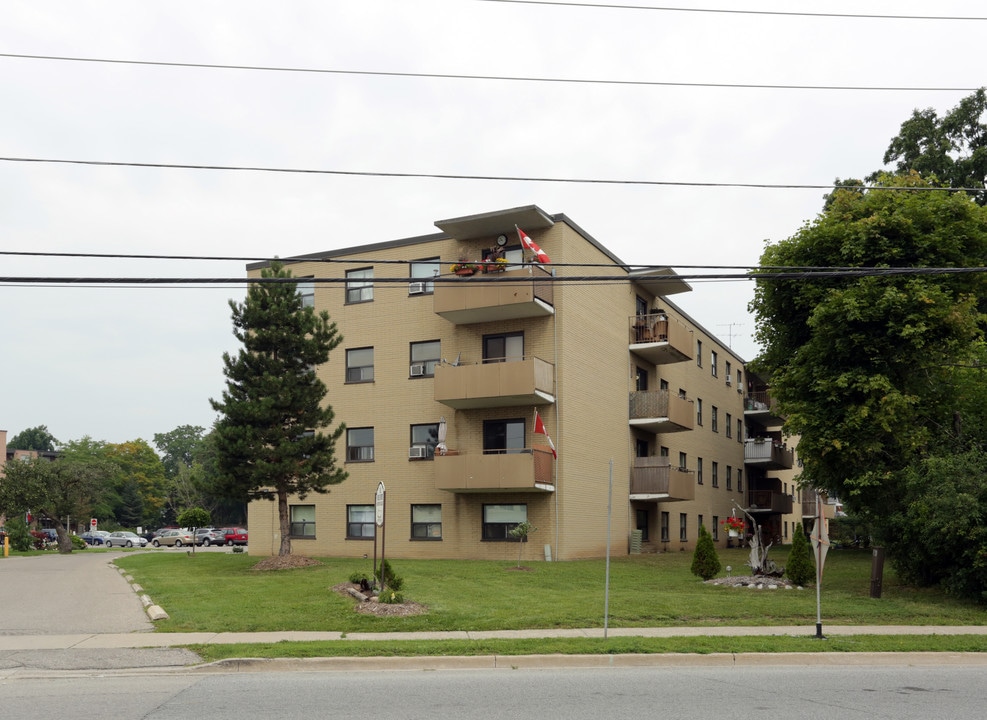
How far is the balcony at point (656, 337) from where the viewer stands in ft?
123

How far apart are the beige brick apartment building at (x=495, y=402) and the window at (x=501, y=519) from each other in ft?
0.23

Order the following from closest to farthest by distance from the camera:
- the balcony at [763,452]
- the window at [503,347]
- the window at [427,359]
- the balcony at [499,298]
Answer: the balcony at [499,298] < the window at [503,347] < the window at [427,359] < the balcony at [763,452]

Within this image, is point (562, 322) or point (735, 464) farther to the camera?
point (735, 464)

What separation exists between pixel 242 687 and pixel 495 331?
23497 millimetres

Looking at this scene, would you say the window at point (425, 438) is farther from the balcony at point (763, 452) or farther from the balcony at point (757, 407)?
the balcony at point (757, 407)

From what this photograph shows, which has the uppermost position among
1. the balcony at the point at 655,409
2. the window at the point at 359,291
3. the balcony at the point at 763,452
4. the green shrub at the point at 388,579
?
the window at the point at 359,291

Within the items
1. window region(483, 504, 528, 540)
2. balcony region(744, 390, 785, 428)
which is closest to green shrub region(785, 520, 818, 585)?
window region(483, 504, 528, 540)

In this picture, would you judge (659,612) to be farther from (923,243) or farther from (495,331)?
(495,331)

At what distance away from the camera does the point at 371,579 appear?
19.6m

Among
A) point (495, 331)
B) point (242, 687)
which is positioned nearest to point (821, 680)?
point (242, 687)

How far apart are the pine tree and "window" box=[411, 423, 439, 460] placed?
594 cm

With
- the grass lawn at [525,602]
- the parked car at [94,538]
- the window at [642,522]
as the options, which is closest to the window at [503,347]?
the grass lawn at [525,602]

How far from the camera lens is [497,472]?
30578mm

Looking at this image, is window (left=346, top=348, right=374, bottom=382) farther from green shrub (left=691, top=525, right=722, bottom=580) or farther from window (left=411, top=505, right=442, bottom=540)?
green shrub (left=691, top=525, right=722, bottom=580)
